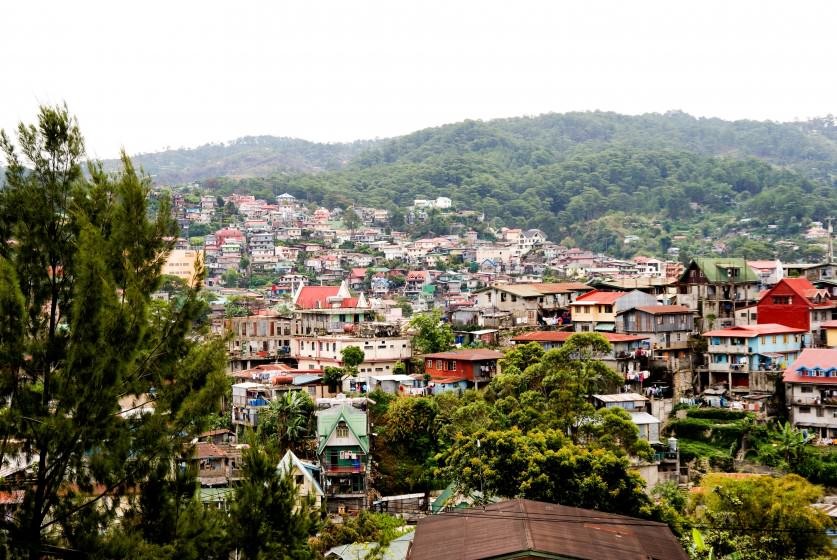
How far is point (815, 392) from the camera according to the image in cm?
2936

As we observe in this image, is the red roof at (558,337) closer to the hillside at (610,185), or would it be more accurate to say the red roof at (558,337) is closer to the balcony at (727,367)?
the balcony at (727,367)

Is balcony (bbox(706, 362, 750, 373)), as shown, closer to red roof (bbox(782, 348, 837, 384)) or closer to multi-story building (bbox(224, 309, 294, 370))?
red roof (bbox(782, 348, 837, 384))

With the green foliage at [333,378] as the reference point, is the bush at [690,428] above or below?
below

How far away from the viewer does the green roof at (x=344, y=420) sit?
27703mm

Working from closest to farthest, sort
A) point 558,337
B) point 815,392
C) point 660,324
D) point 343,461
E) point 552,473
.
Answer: point 552,473 → point 343,461 → point 815,392 → point 558,337 → point 660,324

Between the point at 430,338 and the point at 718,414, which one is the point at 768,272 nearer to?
the point at 718,414

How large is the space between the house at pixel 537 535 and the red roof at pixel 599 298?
1943 centimetres

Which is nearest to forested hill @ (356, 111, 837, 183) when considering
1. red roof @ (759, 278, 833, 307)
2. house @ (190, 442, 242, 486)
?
red roof @ (759, 278, 833, 307)

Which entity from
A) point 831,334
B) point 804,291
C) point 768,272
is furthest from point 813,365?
point 768,272

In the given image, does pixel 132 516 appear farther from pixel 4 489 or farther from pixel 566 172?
pixel 566 172

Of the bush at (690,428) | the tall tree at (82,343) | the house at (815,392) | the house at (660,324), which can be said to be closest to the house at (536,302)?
the house at (660,324)

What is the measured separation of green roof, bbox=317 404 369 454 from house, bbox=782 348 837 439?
13.7 metres

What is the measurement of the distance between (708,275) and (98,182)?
33.2 m

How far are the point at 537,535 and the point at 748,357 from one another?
19.9m
